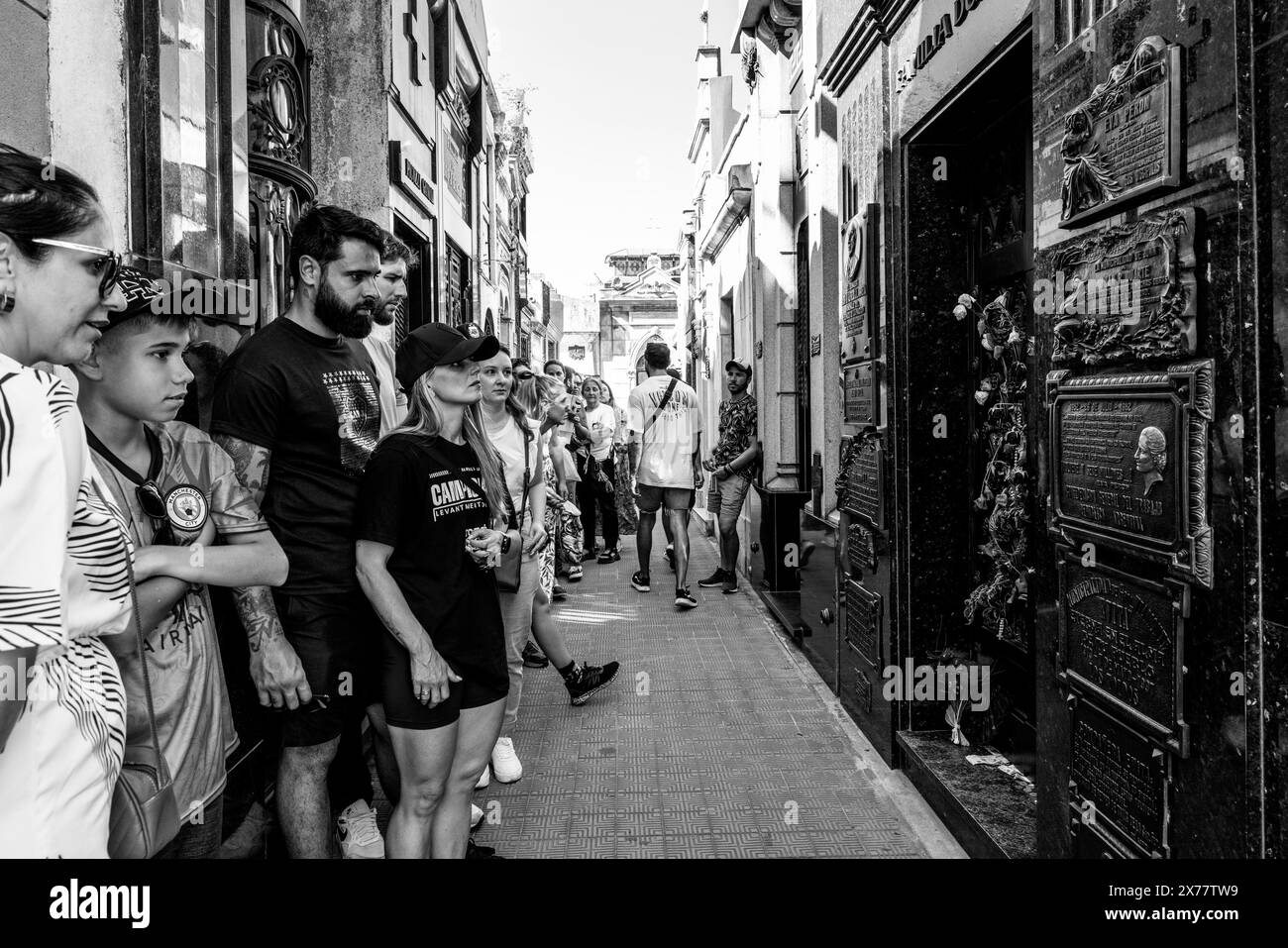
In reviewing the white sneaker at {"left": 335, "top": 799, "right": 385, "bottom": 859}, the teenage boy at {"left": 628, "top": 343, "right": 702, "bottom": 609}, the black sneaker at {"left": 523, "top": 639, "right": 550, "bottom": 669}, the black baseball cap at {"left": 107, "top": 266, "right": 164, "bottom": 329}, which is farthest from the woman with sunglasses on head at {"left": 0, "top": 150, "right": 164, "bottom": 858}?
the teenage boy at {"left": 628, "top": 343, "right": 702, "bottom": 609}

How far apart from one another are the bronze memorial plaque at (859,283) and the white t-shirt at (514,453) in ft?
6.11

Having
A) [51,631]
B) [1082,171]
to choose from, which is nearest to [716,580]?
[1082,171]

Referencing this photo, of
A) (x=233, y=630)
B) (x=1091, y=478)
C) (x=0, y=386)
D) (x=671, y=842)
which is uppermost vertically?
(x=0, y=386)

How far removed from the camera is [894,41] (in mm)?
4613

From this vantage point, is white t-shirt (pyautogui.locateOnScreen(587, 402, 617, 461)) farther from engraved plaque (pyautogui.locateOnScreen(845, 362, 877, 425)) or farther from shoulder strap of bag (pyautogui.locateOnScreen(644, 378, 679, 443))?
engraved plaque (pyautogui.locateOnScreen(845, 362, 877, 425))

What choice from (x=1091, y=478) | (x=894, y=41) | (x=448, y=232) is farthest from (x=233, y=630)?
(x=448, y=232)

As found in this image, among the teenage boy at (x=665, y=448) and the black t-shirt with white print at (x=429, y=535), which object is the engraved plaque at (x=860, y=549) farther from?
the teenage boy at (x=665, y=448)

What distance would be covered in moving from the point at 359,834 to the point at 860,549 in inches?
117

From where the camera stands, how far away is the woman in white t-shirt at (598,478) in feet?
35.6

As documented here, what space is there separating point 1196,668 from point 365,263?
9.23 feet

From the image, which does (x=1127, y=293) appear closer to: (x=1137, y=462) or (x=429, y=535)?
(x=1137, y=462)

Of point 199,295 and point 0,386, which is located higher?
point 199,295
